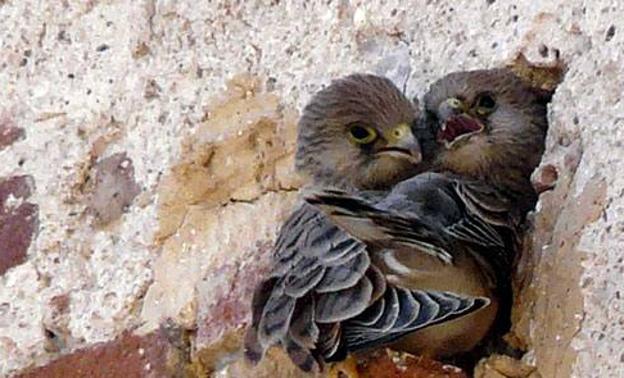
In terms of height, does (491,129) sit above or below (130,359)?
above

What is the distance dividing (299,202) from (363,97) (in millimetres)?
133

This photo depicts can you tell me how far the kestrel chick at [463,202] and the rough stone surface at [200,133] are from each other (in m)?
0.03

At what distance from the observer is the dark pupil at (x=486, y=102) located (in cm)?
184

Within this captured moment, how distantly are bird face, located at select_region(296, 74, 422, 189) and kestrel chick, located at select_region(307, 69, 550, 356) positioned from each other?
0.11 ft

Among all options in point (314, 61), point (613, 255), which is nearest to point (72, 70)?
point (314, 61)

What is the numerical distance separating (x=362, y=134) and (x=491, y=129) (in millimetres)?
179

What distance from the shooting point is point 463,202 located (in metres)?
1.67

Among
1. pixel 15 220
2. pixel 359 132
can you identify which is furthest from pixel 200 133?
pixel 15 220

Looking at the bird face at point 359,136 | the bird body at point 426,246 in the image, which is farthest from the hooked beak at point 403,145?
the bird body at point 426,246

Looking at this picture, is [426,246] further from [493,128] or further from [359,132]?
[359,132]

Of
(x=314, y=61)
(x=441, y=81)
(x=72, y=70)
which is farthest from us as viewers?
(x=72, y=70)

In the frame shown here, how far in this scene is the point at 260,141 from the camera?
1985 millimetres

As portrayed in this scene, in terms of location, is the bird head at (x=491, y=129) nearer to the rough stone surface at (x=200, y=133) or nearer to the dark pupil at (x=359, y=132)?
the rough stone surface at (x=200, y=133)

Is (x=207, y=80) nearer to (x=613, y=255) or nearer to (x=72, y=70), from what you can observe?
(x=72, y=70)
